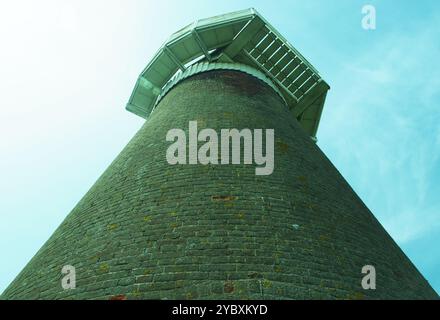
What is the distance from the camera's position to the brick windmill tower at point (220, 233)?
3410mm

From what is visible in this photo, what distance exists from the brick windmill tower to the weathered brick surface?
14 millimetres

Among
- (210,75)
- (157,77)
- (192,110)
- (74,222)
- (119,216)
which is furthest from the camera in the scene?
(157,77)

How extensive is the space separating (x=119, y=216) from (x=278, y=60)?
7.74 metres

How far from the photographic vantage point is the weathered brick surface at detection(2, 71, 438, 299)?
3.39m

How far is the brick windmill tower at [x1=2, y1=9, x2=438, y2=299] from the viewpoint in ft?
11.2

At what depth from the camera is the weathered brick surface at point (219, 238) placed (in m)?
3.39

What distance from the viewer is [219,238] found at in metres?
3.82

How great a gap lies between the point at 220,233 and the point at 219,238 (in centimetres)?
8

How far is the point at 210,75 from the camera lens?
28.2 ft

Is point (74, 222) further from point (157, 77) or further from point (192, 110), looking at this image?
point (157, 77)

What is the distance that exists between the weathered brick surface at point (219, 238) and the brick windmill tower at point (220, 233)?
14mm

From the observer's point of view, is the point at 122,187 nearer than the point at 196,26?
Yes
